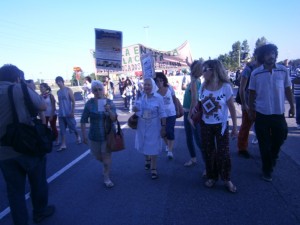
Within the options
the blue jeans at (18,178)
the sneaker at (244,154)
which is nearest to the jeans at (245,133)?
the sneaker at (244,154)

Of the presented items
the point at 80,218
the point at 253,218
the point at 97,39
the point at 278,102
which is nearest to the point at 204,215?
the point at 253,218

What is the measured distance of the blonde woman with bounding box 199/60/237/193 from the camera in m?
4.21

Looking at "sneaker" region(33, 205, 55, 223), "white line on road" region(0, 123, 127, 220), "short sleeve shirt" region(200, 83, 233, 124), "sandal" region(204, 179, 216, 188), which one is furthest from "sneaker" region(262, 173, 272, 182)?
"white line on road" region(0, 123, 127, 220)

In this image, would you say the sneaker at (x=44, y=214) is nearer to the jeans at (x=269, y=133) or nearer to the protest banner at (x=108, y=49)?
the jeans at (x=269, y=133)

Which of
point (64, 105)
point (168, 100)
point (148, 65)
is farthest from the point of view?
point (64, 105)

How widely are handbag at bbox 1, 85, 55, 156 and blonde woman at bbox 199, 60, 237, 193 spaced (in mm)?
2243

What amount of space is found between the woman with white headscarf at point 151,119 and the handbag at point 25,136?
195 cm

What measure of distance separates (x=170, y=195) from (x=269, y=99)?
2050 mm

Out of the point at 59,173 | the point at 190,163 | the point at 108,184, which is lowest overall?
the point at 59,173

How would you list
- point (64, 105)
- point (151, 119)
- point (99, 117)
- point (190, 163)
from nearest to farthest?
1. point (99, 117)
2. point (151, 119)
3. point (190, 163)
4. point (64, 105)

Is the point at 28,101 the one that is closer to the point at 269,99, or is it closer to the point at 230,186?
the point at 230,186

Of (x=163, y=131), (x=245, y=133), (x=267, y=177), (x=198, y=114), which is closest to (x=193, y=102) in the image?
(x=198, y=114)

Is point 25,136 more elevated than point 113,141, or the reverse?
point 25,136

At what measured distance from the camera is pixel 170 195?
4.32m
